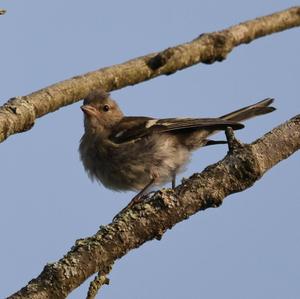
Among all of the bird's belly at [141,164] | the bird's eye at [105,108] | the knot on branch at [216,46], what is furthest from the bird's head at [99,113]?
the knot on branch at [216,46]

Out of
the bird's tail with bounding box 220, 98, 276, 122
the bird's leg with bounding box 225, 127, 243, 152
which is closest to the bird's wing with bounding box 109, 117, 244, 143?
the bird's tail with bounding box 220, 98, 276, 122

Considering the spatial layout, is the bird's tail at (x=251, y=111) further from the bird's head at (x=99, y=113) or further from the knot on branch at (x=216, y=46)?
the bird's head at (x=99, y=113)

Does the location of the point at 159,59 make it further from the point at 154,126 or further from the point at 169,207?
the point at 154,126

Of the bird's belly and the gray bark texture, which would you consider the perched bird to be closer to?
the bird's belly

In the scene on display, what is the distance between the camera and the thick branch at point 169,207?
305cm

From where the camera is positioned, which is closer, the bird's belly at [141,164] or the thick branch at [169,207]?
the thick branch at [169,207]

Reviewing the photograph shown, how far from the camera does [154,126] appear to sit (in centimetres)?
774

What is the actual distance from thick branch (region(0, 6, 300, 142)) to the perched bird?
1.67m

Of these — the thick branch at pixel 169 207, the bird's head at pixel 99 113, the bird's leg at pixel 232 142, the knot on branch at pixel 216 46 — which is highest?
the knot on branch at pixel 216 46

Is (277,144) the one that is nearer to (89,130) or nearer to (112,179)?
(112,179)

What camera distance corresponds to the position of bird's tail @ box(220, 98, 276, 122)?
6.71 m

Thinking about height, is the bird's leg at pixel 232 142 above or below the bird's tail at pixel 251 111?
above

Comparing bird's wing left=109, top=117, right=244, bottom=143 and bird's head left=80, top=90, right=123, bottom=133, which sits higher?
bird's head left=80, top=90, right=123, bottom=133

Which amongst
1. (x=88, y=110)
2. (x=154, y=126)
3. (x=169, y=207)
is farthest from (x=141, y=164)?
(x=169, y=207)
